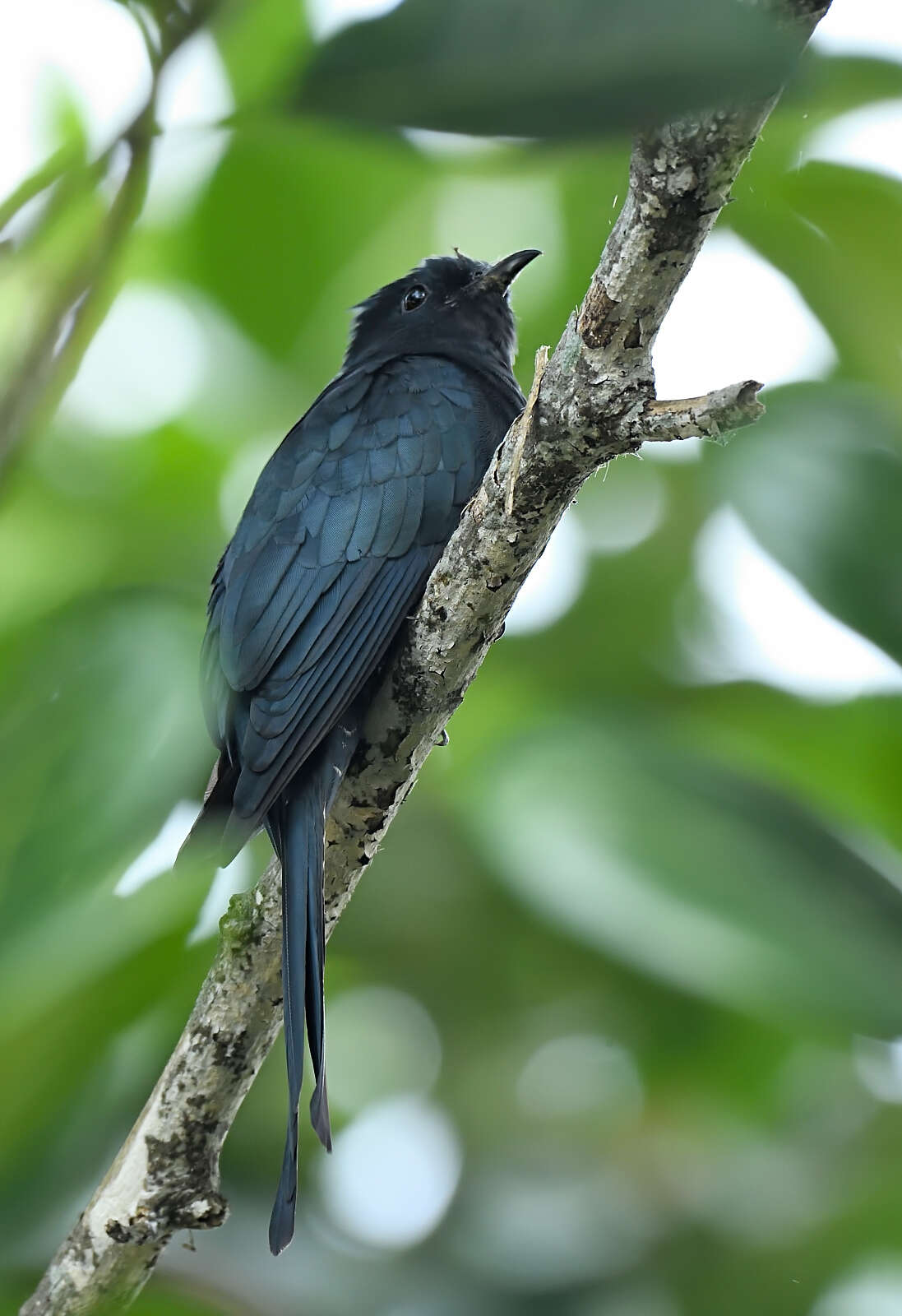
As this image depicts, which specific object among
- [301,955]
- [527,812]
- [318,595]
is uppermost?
[318,595]

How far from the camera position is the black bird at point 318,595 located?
2125mm

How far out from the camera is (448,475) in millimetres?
2770

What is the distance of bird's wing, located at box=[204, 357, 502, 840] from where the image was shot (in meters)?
2.36

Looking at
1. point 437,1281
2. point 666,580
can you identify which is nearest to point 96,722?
point 437,1281

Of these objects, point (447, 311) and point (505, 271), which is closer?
point (505, 271)

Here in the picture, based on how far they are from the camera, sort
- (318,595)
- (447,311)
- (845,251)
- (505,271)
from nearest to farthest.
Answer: (845,251) < (318,595) < (505,271) < (447,311)

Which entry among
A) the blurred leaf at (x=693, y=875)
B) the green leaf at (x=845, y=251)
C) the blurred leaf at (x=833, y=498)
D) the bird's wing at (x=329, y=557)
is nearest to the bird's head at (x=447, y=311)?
the bird's wing at (x=329, y=557)

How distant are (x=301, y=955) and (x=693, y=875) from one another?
614mm

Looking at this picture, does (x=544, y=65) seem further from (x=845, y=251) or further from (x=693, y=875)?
(x=845, y=251)

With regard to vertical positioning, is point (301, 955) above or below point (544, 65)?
below

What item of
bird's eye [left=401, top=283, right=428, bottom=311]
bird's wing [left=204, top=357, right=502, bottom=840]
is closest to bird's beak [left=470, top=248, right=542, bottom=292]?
bird's eye [left=401, top=283, right=428, bottom=311]

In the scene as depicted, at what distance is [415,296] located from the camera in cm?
355

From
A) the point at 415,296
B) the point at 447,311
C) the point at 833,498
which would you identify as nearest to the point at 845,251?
the point at 833,498

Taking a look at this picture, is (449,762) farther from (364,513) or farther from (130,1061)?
(130,1061)
